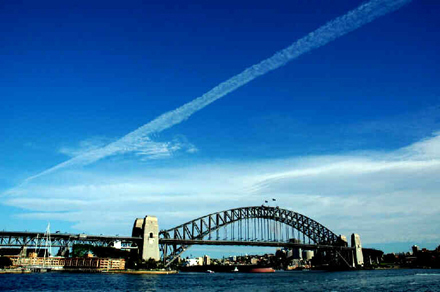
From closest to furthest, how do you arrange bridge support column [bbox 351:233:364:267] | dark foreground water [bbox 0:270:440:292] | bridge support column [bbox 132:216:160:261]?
dark foreground water [bbox 0:270:440:292], bridge support column [bbox 132:216:160:261], bridge support column [bbox 351:233:364:267]

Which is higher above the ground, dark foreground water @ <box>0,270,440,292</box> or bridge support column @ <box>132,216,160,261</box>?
bridge support column @ <box>132,216,160,261</box>

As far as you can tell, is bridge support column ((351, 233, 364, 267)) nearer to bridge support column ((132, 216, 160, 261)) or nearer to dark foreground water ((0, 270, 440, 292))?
dark foreground water ((0, 270, 440, 292))

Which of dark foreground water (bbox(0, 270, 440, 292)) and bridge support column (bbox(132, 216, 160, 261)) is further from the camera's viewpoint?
bridge support column (bbox(132, 216, 160, 261))

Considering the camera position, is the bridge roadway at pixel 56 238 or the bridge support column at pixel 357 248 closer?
the bridge roadway at pixel 56 238

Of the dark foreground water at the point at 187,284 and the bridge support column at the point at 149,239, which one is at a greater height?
the bridge support column at the point at 149,239

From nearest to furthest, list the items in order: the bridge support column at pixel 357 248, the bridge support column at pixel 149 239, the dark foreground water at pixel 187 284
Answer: the dark foreground water at pixel 187 284
the bridge support column at pixel 149 239
the bridge support column at pixel 357 248

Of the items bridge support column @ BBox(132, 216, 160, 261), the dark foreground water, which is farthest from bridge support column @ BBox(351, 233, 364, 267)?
bridge support column @ BBox(132, 216, 160, 261)

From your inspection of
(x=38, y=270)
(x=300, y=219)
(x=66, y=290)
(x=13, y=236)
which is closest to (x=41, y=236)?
(x=13, y=236)

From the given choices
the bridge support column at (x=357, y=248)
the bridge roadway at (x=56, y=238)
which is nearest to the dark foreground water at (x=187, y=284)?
the bridge roadway at (x=56, y=238)

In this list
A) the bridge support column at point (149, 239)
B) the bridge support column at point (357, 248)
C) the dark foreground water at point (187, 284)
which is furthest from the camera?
the bridge support column at point (357, 248)

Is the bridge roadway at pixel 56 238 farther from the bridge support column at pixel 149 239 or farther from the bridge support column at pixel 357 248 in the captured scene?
the bridge support column at pixel 357 248
